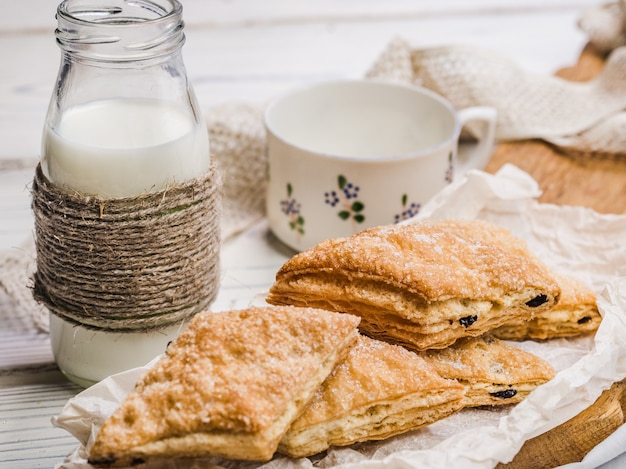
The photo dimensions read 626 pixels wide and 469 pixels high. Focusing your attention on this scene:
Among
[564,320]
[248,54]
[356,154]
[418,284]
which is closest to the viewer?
[418,284]

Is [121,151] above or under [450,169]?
above

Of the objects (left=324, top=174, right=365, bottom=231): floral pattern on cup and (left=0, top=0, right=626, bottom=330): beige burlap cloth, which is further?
(left=0, top=0, right=626, bottom=330): beige burlap cloth

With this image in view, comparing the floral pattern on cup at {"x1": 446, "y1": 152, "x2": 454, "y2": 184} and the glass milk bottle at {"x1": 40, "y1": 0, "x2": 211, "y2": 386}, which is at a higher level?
the glass milk bottle at {"x1": 40, "y1": 0, "x2": 211, "y2": 386}

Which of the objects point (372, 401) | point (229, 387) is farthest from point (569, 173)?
point (229, 387)

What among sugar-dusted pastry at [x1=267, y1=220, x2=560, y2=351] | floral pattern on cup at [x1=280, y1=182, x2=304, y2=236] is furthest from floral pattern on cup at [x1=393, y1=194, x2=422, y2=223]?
sugar-dusted pastry at [x1=267, y1=220, x2=560, y2=351]

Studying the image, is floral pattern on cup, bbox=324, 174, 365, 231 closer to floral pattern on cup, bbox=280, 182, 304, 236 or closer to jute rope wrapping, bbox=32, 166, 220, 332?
floral pattern on cup, bbox=280, 182, 304, 236

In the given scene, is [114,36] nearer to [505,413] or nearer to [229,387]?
[229,387]
